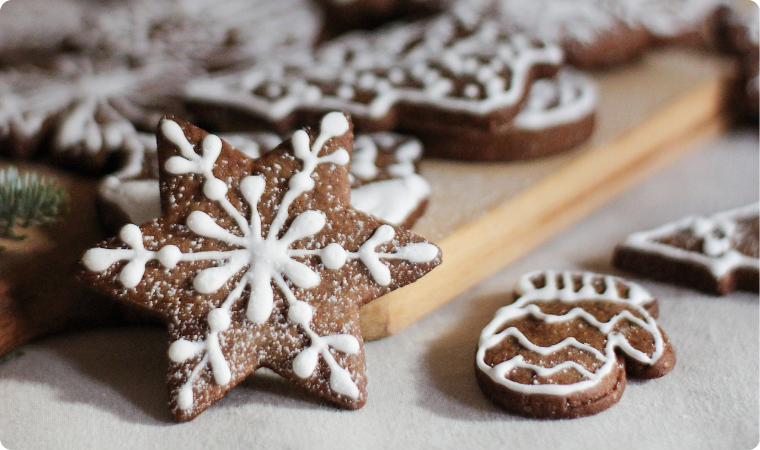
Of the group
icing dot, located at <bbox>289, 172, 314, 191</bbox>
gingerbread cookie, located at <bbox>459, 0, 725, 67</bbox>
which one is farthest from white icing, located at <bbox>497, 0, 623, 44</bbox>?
icing dot, located at <bbox>289, 172, 314, 191</bbox>

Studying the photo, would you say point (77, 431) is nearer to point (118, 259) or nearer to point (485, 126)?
point (118, 259)

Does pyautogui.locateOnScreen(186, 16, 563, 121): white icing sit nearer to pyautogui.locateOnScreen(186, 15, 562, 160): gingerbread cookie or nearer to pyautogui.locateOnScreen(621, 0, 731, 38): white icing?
pyautogui.locateOnScreen(186, 15, 562, 160): gingerbread cookie

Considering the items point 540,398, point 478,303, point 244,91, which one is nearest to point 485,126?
point 478,303

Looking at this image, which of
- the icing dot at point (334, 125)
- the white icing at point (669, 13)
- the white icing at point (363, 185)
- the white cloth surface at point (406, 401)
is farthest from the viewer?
the white icing at point (669, 13)

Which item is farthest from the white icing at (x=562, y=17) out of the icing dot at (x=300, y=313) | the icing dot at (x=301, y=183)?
the icing dot at (x=300, y=313)

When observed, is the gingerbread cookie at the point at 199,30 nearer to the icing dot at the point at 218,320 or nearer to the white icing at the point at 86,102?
the white icing at the point at 86,102
